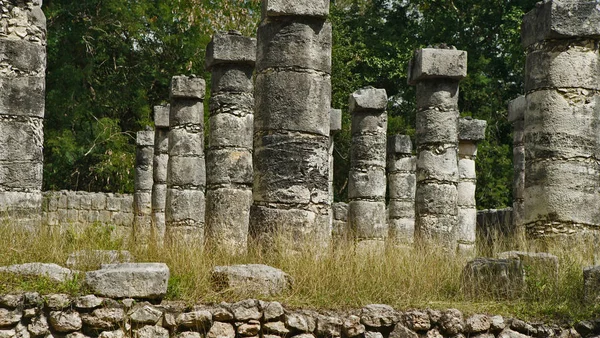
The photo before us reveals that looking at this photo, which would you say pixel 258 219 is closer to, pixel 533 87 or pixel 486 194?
pixel 533 87

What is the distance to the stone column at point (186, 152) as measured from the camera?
18.1 metres

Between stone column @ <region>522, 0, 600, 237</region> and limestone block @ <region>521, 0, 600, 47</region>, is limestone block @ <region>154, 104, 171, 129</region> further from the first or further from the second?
limestone block @ <region>521, 0, 600, 47</region>

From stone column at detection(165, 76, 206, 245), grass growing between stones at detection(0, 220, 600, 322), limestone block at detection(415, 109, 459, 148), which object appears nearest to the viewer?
grass growing between stones at detection(0, 220, 600, 322)

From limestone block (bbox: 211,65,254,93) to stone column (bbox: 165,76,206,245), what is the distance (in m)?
2.70

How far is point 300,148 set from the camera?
35.2 ft

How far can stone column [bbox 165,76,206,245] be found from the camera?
18.1m

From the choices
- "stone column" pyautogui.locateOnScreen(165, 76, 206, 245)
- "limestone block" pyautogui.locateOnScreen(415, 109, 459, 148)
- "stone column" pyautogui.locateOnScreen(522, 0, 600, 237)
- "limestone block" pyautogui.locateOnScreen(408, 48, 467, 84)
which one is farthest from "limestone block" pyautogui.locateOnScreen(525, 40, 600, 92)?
"stone column" pyautogui.locateOnScreen(165, 76, 206, 245)

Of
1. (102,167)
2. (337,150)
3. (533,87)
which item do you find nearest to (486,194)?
(337,150)

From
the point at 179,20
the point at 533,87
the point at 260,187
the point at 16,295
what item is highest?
the point at 179,20

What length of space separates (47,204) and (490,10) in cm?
1606

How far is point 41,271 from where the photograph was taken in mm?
7562

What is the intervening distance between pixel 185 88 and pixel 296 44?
778cm

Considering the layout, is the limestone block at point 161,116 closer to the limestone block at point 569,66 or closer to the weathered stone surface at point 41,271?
the limestone block at point 569,66

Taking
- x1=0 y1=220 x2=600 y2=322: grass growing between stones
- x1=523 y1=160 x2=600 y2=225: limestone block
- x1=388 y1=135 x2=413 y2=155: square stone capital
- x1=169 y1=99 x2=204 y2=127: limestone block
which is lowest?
x1=0 y1=220 x2=600 y2=322: grass growing between stones
